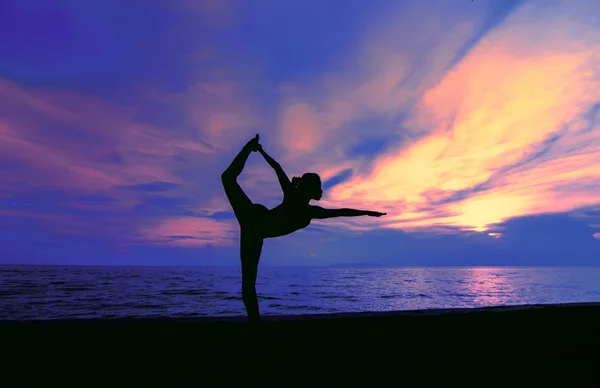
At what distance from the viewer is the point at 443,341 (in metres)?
4.49

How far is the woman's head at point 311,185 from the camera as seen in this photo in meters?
4.70

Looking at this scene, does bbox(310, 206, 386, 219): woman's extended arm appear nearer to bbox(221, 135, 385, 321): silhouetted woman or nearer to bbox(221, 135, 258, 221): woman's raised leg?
bbox(221, 135, 385, 321): silhouetted woman

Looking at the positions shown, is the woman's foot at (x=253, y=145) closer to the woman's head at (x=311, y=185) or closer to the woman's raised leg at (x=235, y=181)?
the woman's raised leg at (x=235, y=181)

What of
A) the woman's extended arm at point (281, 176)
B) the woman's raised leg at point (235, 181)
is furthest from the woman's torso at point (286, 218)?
the woman's raised leg at point (235, 181)

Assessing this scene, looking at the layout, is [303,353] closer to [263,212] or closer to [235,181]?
[263,212]

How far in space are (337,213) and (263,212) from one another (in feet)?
3.27

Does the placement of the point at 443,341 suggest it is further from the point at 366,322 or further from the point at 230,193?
the point at 230,193

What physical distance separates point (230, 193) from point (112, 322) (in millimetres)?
3091

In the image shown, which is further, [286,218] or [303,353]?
[286,218]

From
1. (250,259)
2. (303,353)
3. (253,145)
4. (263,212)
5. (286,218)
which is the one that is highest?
(253,145)

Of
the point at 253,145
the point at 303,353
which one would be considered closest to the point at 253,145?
the point at 253,145

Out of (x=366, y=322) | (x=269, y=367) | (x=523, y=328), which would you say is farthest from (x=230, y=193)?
(x=523, y=328)

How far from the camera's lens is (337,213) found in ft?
15.3

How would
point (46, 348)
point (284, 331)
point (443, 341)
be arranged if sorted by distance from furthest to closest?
point (284, 331) → point (443, 341) → point (46, 348)
